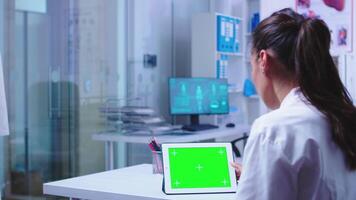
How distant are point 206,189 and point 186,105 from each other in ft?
9.22

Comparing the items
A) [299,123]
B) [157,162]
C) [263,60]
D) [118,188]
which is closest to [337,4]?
[157,162]

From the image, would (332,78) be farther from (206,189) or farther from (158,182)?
(158,182)

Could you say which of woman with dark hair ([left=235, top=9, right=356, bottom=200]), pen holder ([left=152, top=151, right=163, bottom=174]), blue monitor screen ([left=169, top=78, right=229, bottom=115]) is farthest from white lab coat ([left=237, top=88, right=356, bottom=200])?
blue monitor screen ([left=169, top=78, right=229, bottom=115])

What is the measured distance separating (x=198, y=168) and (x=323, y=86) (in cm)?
96

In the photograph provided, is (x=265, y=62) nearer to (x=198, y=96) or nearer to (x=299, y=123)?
(x=299, y=123)

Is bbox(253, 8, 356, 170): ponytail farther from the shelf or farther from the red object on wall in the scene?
the shelf

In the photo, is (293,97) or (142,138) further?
(142,138)

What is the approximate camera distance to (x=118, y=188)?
2174mm

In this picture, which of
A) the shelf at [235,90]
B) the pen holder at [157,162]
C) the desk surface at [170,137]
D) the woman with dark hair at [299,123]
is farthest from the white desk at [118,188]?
the shelf at [235,90]

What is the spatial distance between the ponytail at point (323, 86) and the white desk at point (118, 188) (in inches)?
33.0

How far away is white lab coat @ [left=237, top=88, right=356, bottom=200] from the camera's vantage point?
1.15m

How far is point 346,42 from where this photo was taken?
14.0ft

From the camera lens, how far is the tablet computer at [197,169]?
6.79 ft

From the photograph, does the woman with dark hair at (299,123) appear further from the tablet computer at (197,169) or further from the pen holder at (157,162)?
the pen holder at (157,162)
